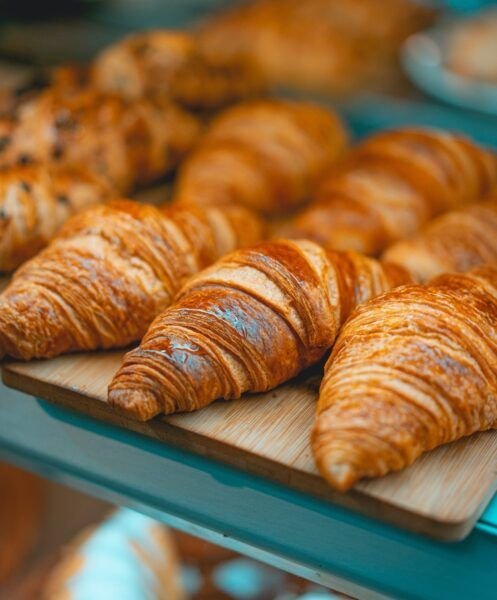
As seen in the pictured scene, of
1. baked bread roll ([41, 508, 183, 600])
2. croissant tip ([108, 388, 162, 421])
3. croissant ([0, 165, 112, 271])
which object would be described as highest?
croissant ([0, 165, 112, 271])

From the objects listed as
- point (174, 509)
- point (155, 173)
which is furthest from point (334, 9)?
point (174, 509)

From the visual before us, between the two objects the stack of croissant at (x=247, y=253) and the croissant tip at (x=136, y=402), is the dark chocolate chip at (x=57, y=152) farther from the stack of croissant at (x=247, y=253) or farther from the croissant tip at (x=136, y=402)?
the croissant tip at (x=136, y=402)

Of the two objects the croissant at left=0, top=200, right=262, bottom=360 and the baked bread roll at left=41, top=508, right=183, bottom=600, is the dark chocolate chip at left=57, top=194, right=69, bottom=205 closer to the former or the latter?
the croissant at left=0, top=200, right=262, bottom=360

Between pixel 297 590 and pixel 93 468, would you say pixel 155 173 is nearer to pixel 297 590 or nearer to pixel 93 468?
pixel 93 468

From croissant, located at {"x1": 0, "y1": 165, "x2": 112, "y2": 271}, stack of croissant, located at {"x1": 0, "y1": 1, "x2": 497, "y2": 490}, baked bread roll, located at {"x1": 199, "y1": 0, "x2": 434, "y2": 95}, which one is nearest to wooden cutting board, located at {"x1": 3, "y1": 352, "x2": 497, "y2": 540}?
stack of croissant, located at {"x1": 0, "y1": 1, "x2": 497, "y2": 490}

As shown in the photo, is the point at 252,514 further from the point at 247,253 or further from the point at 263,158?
the point at 263,158

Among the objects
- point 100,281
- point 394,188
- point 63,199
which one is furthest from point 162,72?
point 100,281
